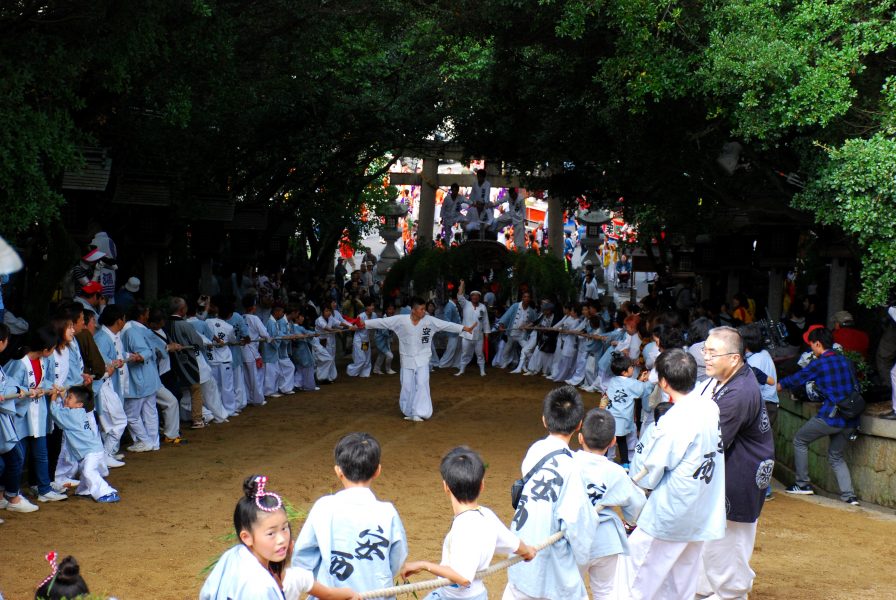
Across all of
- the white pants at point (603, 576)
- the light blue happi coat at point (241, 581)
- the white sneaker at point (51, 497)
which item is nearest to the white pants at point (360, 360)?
the white sneaker at point (51, 497)

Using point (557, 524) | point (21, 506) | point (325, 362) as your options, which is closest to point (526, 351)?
point (325, 362)

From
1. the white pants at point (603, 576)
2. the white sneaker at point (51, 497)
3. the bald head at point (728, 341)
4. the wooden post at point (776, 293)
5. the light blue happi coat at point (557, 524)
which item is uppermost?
the bald head at point (728, 341)

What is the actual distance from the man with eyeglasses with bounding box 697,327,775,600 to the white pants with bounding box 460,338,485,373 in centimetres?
1378

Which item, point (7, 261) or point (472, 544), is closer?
point (7, 261)

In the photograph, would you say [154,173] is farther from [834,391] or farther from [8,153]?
[834,391]

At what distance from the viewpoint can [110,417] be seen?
11000mm

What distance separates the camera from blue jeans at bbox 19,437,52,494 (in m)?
9.26

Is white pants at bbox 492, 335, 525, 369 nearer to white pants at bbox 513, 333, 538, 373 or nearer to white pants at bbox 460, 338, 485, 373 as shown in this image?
white pants at bbox 513, 333, 538, 373

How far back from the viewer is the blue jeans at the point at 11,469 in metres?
8.91

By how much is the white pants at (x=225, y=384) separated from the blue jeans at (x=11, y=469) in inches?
195

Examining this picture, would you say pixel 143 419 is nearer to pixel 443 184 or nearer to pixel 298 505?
pixel 298 505

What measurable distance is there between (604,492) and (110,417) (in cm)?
695

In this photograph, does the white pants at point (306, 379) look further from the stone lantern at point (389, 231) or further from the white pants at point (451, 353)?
the stone lantern at point (389, 231)

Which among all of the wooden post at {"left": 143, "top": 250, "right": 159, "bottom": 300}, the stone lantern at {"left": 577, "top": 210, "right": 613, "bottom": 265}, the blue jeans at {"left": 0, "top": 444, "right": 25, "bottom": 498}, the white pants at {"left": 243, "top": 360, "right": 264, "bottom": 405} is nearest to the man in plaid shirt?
the blue jeans at {"left": 0, "top": 444, "right": 25, "bottom": 498}
